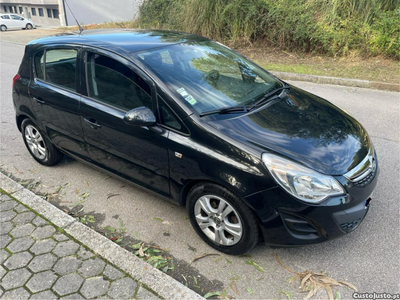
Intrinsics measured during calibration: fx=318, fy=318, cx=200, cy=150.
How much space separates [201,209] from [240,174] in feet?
1.89

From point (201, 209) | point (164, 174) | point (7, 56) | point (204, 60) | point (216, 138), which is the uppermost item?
point (204, 60)

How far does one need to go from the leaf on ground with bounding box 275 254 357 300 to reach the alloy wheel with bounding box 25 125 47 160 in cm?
345

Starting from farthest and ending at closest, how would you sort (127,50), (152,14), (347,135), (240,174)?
1. (152,14)
2. (127,50)
3. (347,135)
4. (240,174)

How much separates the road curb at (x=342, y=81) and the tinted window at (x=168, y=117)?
6.37 meters

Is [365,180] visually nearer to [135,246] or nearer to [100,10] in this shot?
[135,246]

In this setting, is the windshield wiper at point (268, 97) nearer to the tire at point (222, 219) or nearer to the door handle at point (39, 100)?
the tire at point (222, 219)

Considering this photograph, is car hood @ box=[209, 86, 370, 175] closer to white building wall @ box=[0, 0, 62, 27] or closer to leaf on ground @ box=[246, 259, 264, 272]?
leaf on ground @ box=[246, 259, 264, 272]

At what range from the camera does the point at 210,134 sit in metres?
2.54

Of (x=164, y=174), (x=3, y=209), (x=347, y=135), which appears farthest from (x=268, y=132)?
(x=3, y=209)

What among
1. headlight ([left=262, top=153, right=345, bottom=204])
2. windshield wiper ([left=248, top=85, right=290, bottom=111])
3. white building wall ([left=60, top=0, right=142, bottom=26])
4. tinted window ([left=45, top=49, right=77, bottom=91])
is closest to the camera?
headlight ([left=262, top=153, right=345, bottom=204])

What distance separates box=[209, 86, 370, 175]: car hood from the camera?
8.01ft

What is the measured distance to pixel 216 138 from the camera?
8.23 ft

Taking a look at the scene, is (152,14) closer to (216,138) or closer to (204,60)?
(204,60)

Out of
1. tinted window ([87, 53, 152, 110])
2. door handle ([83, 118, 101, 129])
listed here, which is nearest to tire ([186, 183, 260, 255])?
tinted window ([87, 53, 152, 110])
